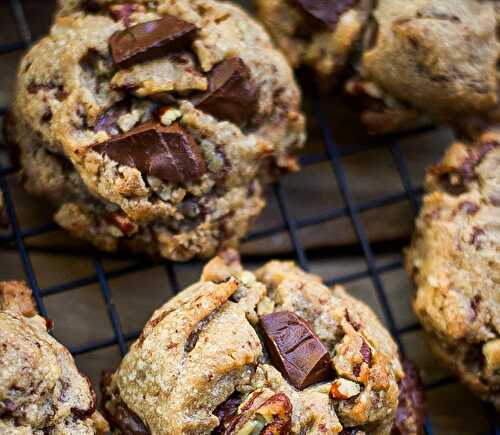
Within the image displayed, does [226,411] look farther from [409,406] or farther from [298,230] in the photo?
[298,230]

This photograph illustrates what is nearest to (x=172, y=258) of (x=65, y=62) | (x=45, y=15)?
(x=65, y=62)

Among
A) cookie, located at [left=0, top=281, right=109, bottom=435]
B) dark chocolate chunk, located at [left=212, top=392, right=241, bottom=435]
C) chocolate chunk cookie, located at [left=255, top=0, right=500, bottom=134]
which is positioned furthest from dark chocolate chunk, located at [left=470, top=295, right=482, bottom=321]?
cookie, located at [left=0, top=281, right=109, bottom=435]

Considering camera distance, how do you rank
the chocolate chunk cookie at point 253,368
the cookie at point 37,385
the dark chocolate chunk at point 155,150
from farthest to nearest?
the dark chocolate chunk at point 155,150 → the chocolate chunk cookie at point 253,368 → the cookie at point 37,385

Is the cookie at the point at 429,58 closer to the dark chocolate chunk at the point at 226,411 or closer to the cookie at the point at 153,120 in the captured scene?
the cookie at the point at 153,120

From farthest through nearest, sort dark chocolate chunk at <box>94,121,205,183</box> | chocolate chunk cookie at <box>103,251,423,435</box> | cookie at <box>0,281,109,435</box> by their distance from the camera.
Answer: dark chocolate chunk at <box>94,121,205,183</box> < chocolate chunk cookie at <box>103,251,423,435</box> < cookie at <box>0,281,109,435</box>

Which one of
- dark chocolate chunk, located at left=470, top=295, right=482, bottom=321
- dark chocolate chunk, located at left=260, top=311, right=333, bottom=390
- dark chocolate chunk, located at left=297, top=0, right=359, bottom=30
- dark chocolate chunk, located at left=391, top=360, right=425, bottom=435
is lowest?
dark chocolate chunk, located at left=391, top=360, right=425, bottom=435

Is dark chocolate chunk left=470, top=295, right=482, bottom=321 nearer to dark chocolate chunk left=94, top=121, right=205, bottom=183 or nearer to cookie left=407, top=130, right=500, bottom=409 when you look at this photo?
cookie left=407, top=130, right=500, bottom=409

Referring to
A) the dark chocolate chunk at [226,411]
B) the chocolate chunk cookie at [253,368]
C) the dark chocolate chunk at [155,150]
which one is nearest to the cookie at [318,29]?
the dark chocolate chunk at [155,150]
